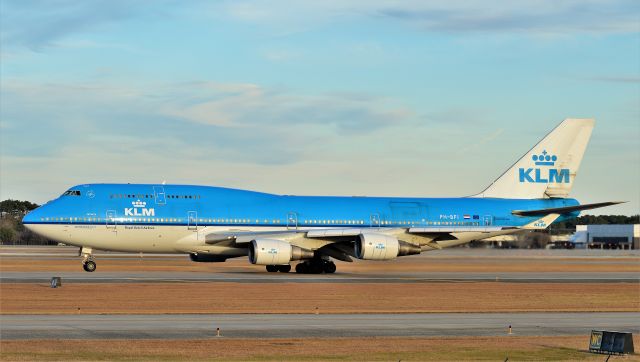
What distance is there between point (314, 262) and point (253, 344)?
3433 cm

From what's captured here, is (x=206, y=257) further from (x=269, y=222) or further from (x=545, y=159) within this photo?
(x=545, y=159)

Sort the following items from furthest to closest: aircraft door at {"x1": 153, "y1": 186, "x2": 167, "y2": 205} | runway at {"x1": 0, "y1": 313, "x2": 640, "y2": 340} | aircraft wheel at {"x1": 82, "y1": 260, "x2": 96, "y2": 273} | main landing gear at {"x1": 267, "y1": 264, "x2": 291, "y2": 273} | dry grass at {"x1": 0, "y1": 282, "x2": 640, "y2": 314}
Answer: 1. main landing gear at {"x1": 267, "y1": 264, "x2": 291, "y2": 273}
2. aircraft door at {"x1": 153, "y1": 186, "x2": 167, "y2": 205}
3. aircraft wheel at {"x1": 82, "y1": 260, "x2": 96, "y2": 273}
4. dry grass at {"x1": 0, "y1": 282, "x2": 640, "y2": 314}
5. runway at {"x1": 0, "y1": 313, "x2": 640, "y2": 340}

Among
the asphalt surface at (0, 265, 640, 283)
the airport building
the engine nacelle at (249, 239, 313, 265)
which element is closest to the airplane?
the engine nacelle at (249, 239, 313, 265)

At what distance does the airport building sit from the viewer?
157 metres

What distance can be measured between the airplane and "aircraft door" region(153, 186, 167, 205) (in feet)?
0.21

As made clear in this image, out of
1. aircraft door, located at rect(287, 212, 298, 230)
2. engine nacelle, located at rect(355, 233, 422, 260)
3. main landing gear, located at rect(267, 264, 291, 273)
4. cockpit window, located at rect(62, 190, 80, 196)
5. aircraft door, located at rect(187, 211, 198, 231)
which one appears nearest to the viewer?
engine nacelle, located at rect(355, 233, 422, 260)

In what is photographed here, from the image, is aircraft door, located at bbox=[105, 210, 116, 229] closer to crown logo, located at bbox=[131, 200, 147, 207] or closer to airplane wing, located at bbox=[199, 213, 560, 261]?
crown logo, located at bbox=[131, 200, 147, 207]

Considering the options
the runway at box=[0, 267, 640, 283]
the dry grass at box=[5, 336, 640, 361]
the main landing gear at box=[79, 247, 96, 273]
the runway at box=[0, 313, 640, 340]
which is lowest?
the dry grass at box=[5, 336, 640, 361]

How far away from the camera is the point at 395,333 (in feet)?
93.6

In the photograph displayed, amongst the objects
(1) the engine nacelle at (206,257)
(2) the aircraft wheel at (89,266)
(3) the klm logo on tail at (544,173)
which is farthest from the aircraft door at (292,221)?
(3) the klm logo on tail at (544,173)

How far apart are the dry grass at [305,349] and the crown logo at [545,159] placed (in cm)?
4392

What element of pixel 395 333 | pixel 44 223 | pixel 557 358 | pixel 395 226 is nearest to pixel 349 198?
pixel 395 226

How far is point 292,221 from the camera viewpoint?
201ft

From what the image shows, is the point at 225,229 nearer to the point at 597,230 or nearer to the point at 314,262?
the point at 314,262
